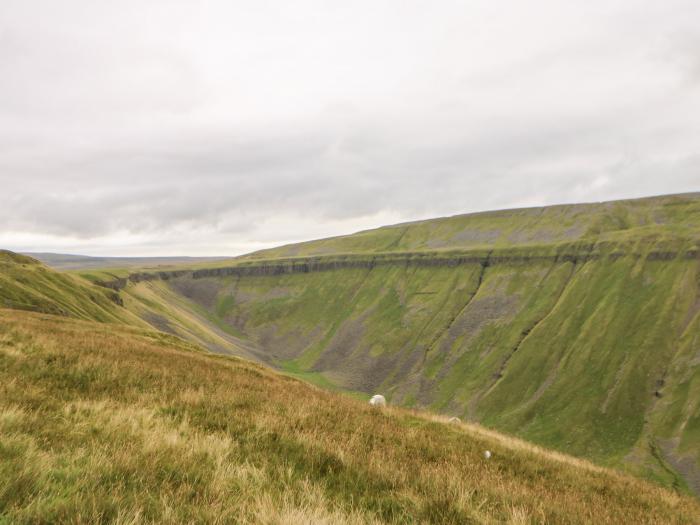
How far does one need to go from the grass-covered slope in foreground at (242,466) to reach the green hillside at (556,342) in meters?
89.6

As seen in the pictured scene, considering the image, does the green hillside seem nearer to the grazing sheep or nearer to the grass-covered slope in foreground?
the grazing sheep

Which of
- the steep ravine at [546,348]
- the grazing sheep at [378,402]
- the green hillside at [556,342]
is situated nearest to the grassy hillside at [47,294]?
the green hillside at [556,342]

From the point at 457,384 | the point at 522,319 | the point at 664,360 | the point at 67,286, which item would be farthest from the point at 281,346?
the point at 664,360

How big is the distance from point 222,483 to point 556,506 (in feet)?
15.8

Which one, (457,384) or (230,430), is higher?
(230,430)

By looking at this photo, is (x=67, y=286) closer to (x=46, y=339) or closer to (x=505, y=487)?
(x=46, y=339)

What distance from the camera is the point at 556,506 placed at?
20.6 feet

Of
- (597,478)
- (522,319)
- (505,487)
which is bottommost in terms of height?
(522,319)

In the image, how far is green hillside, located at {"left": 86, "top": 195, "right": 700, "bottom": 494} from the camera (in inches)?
3735

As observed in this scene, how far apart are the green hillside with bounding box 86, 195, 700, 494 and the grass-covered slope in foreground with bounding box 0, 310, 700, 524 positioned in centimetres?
8964

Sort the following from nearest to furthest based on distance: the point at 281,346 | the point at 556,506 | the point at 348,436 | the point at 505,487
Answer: the point at 556,506, the point at 505,487, the point at 348,436, the point at 281,346

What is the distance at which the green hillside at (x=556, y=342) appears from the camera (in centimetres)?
9488

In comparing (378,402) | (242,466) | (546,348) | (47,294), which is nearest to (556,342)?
(546,348)

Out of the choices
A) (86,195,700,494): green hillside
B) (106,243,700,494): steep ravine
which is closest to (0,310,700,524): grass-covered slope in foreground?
(86,195,700,494): green hillside
